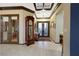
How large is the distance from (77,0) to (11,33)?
719 cm

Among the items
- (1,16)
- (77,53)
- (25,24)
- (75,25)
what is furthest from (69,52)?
(1,16)

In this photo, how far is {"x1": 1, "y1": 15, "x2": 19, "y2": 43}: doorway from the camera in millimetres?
10758

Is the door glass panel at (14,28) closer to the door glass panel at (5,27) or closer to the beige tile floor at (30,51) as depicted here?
the door glass panel at (5,27)

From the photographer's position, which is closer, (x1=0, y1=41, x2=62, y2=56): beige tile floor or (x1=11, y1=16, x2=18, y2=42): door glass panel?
(x1=0, y1=41, x2=62, y2=56): beige tile floor

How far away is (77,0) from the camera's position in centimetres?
458

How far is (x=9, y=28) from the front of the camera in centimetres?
1091

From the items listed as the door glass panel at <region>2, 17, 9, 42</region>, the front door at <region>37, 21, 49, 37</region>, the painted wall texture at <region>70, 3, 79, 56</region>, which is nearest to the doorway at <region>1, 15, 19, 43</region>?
the door glass panel at <region>2, 17, 9, 42</region>

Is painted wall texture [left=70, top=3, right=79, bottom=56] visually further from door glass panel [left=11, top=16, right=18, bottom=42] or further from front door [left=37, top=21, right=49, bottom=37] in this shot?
front door [left=37, top=21, right=49, bottom=37]

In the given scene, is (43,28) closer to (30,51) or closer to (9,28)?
(9,28)

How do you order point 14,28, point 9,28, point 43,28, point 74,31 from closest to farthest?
point 74,31 → point 14,28 → point 9,28 → point 43,28

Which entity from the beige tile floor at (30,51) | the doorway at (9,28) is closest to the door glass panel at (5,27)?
the doorway at (9,28)

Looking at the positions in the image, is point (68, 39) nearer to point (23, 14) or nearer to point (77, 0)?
point (77, 0)

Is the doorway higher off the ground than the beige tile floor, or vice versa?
the doorway

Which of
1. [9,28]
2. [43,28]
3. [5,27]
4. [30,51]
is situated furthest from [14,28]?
[43,28]
